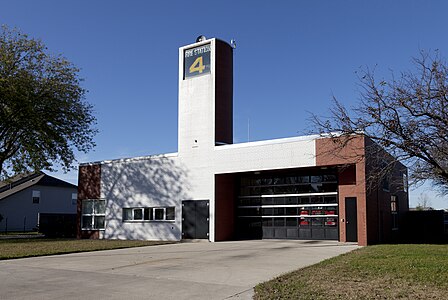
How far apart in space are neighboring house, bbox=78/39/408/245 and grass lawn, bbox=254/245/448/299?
932cm

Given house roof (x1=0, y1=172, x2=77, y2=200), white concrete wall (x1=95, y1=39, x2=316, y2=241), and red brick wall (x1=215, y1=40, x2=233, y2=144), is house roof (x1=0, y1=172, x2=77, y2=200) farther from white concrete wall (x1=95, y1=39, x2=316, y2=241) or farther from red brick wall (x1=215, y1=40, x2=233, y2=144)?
red brick wall (x1=215, y1=40, x2=233, y2=144)

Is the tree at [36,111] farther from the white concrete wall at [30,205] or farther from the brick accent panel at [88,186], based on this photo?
the white concrete wall at [30,205]

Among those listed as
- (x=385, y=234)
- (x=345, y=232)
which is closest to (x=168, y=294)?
(x=345, y=232)

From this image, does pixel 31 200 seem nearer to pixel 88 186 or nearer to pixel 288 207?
pixel 88 186

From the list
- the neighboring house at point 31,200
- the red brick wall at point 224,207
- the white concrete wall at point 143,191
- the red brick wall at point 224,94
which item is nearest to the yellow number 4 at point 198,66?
the red brick wall at point 224,94

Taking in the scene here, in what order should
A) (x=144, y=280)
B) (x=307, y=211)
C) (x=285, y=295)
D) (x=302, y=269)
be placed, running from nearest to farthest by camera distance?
1. (x=285, y=295)
2. (x=144, y=280)
3. (x=302, y=269)
4. (x=307, y=211)

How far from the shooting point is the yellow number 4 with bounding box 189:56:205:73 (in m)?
27.2

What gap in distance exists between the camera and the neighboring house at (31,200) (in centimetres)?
4850

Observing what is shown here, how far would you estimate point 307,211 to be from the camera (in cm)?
2464

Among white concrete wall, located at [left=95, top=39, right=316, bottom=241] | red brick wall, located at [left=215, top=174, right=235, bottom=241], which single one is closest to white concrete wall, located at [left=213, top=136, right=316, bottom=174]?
white concrete wall, located at [left=95, top=39, right=316, bottom=241]

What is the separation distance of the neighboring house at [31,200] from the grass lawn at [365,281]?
42462 millimetres

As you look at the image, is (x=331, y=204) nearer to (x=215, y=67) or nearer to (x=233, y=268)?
(x=215, y=67)

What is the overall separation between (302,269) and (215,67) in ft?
54.7

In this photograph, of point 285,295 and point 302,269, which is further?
point 302,269
